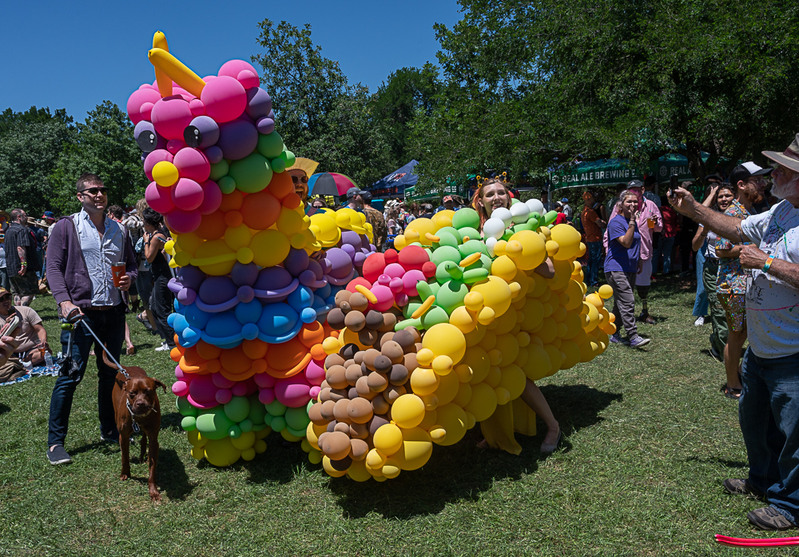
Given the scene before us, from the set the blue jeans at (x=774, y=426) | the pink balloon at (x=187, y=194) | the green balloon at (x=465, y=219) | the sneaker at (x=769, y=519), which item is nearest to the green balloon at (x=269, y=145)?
the pink balloon at (x=187, y=194)

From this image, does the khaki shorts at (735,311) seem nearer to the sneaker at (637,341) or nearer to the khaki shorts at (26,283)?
the sneaker at (637,341)

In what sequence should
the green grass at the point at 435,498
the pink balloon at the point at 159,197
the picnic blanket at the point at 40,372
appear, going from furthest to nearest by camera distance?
the picnic blanket at the point at 40,372 < the pink balloon at the point at 159,197 < the green grass at the point at 435,498

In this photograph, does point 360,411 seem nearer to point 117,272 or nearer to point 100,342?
point 100,342

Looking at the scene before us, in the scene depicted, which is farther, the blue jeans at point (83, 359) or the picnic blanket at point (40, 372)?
the picnic blanket at point (40, 372)

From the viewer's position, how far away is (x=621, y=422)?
4.81 metres

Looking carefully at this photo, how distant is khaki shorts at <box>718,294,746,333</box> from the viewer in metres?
4.82

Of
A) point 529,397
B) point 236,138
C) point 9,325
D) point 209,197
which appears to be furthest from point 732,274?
point 9,325

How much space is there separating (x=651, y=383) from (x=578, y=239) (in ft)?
8.25

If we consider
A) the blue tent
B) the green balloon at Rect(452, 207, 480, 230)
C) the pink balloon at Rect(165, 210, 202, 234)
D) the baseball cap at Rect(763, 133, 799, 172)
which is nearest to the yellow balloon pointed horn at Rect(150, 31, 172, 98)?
the pink balloon at Rect(165, 210, 202, 234)

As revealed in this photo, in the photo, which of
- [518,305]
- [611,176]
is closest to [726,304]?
[518,305]

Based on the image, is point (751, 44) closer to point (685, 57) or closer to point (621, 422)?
point (685, 57)

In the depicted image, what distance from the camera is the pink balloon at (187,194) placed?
3440 mm

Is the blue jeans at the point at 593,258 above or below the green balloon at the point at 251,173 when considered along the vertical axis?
below

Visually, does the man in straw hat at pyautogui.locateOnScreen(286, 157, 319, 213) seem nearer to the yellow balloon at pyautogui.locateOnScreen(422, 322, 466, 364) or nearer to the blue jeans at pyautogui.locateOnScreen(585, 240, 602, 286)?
the yellow balloon at pyautogui.locateOnScreen(422, 322, 466, 364)
